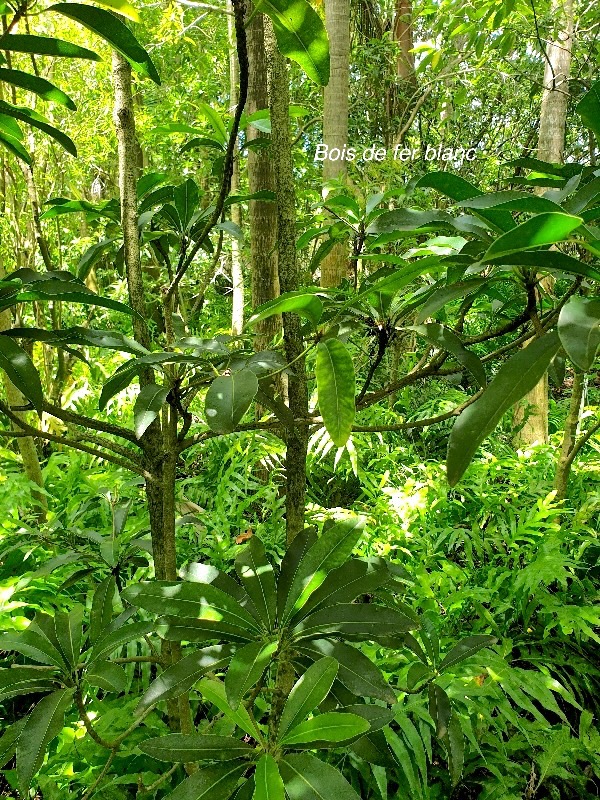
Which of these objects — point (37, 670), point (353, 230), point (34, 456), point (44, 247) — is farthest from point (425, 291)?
point (34, 456)

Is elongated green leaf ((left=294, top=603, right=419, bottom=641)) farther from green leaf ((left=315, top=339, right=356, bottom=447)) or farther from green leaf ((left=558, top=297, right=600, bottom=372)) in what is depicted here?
green leaf ((left=558, top=297, right=600, bottom=372))

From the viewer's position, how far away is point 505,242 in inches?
12.8

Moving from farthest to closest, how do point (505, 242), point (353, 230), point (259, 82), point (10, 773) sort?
point (259, 82) → point (10, 773) → point (353, 230) → point (505, 242)

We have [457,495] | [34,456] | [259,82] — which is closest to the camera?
[34,456]

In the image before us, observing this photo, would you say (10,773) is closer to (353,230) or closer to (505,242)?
(353,230)

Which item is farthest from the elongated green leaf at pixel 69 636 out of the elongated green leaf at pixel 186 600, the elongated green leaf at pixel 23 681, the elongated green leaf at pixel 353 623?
the elongated green leaf at pixel 353 623

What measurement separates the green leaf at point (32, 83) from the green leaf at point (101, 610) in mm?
581

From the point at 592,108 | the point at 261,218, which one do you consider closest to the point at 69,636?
the point at 592,108

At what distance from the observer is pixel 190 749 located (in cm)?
53

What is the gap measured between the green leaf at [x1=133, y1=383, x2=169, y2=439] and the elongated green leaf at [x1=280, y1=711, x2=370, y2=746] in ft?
0.95

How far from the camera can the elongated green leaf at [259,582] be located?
622mm

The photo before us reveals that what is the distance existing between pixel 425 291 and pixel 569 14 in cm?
257

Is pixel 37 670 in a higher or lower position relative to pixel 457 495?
higher

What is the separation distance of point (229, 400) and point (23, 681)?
0.39 m
